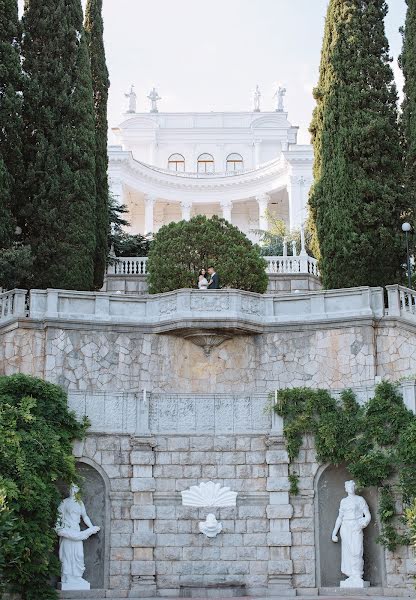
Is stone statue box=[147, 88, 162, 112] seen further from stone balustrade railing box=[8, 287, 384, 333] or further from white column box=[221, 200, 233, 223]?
stone balustrade railing box=[8, 287, 384, 333]

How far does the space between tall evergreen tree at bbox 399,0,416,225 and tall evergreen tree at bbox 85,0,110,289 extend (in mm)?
8752

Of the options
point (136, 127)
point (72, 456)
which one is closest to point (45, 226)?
point (72, 456)

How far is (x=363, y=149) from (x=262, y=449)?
38.7 ft

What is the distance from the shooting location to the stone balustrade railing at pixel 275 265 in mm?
34688

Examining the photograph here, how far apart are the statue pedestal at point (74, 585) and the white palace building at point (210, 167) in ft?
86.1

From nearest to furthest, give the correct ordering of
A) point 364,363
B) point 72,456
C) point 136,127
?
point 72,456, point 364,363, point 136,127

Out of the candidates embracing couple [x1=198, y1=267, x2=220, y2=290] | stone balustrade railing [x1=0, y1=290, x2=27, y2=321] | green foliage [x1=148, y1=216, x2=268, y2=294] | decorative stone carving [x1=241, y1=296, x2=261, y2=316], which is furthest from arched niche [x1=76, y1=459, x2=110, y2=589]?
green foliage [x1=148, y1=216, x2=268, y2=294]

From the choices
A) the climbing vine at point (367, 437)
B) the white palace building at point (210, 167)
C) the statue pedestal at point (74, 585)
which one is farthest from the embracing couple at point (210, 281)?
the white palace building at point (210, 167)

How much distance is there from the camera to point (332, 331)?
25.5 meters

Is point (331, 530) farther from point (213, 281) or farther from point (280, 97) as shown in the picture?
point (280, 97)

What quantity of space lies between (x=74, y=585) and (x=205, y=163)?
41.9 meters

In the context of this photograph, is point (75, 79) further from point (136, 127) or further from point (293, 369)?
point (136, 127)

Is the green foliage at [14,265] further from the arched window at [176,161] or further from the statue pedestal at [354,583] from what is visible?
the arched window at [176,161]

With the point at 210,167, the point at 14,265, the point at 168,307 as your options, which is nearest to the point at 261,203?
the point at 210,167
